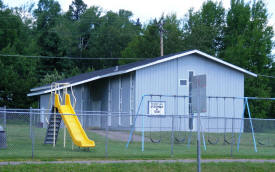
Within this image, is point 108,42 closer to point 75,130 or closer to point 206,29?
point 206,29

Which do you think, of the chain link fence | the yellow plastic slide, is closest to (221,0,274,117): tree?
the chain link fence

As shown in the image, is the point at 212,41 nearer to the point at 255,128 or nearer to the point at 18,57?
the point at 18,57

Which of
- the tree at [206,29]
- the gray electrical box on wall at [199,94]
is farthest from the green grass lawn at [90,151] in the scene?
the tree at [206,29]

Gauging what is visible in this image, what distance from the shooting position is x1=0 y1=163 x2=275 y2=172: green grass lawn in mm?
14288

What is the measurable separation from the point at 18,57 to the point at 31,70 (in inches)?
108

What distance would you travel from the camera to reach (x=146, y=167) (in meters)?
15.6

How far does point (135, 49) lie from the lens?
66.6 m

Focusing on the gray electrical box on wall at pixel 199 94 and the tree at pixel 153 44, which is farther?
the tree at pixel 153 44

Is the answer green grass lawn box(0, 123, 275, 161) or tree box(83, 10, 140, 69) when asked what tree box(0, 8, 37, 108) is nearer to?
tree box(83, 10, 140, 69)

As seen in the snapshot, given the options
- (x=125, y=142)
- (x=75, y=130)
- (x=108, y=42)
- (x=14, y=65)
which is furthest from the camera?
(x=108, y=42)

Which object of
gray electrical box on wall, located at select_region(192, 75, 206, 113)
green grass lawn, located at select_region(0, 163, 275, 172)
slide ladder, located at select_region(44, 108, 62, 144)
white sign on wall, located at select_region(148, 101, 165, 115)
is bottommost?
green grass lawn, located at select_region(0, 163, 275, 172)

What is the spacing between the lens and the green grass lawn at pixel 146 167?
14.3 meters

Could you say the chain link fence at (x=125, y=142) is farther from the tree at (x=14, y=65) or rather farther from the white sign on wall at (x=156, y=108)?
the tree at (x=14, y=65)

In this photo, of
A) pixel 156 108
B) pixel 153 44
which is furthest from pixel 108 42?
pixel 156 108
